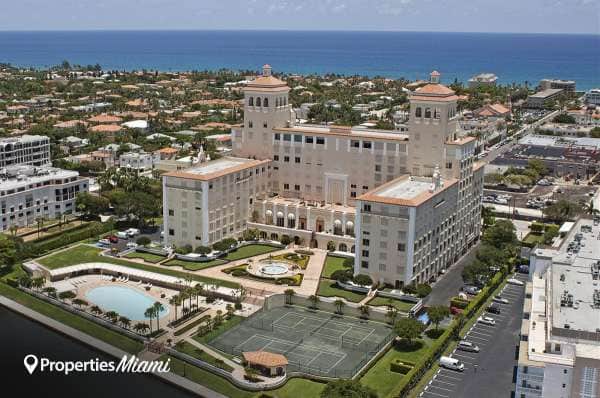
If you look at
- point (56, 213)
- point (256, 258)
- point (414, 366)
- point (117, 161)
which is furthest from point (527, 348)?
point (117, 161)

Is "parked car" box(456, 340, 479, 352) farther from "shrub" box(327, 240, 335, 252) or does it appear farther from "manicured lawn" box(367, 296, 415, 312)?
"shrub" box(327, 240, 335, 252)

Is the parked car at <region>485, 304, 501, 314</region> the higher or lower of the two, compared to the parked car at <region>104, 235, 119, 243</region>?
lower

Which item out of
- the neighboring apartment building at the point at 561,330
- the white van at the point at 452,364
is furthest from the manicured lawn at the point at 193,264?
the neighboring apartment building at the point at 561,330

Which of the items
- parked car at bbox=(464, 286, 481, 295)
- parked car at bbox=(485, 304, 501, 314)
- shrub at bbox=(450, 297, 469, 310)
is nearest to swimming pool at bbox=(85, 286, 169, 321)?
shrub at bbox=(450, 297, 469, 310)

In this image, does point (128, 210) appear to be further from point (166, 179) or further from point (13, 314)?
point (13, 314)

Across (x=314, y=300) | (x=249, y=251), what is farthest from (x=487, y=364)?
(x=249, y=251)

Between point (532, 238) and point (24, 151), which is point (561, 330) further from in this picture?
point (24, 151)
